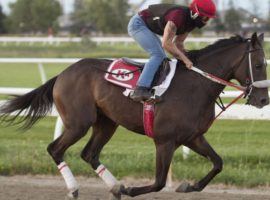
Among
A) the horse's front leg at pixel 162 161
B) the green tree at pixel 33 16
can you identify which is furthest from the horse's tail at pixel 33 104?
the green tree at pixel 33 16

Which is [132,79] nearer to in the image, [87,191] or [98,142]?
[98,142]

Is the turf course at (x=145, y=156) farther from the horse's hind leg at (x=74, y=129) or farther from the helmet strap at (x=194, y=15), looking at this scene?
the helmet strap at (x=194, y=15)

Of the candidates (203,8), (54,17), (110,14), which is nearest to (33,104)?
(203,8)

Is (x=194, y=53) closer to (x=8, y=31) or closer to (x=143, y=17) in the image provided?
(x=143, y=17)

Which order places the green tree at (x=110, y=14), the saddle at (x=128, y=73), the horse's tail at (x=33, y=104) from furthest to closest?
the green tree at (x=110, y=14) → the horse's tail at (x=33, y=104) → the saddle at (x=128, y=73)

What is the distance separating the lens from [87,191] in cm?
722

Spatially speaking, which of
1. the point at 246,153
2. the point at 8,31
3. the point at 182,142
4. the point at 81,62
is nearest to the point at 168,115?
the point at 182,142

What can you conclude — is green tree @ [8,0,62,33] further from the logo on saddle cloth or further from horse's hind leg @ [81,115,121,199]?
the logo on saddle cloth

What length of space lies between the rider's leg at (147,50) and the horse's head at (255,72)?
2.53 ft

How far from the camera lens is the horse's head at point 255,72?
6.20 m

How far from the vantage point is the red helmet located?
6355 millimetres

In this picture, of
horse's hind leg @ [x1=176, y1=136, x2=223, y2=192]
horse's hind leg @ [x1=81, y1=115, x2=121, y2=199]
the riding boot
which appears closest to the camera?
the riding boot

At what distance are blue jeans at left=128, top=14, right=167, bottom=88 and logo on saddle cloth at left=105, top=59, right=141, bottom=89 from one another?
0.17 m

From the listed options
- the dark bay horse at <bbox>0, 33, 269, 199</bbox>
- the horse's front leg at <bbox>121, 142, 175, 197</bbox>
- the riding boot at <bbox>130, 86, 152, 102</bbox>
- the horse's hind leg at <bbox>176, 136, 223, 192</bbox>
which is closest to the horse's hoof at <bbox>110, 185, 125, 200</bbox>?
the dark bay horse at <bbox>0, 33, 269, 199</bbox>
